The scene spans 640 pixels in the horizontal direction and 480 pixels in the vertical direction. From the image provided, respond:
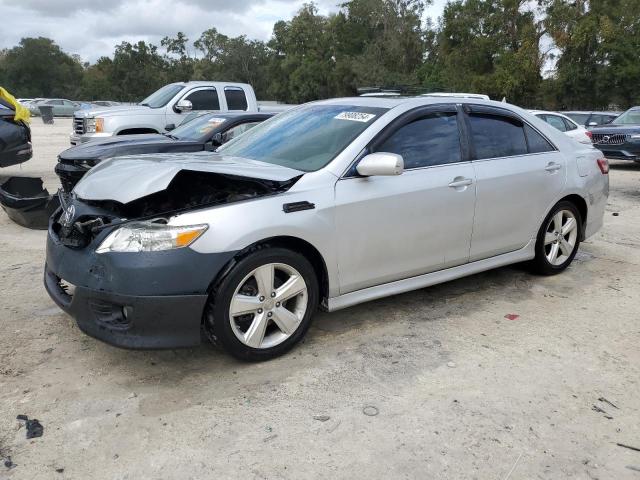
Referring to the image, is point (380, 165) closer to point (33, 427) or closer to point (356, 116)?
point (356, 116)

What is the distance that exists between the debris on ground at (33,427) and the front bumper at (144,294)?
0.52 meters

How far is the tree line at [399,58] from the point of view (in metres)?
33.5

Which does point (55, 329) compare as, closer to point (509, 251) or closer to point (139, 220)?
point (139, 220)

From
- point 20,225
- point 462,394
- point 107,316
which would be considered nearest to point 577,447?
point 462,394

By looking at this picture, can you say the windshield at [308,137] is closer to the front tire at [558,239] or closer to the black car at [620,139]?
the front tire at [558,239]

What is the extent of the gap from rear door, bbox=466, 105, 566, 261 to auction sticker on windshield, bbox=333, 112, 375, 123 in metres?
0.94

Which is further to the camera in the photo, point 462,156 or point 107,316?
point 462,156

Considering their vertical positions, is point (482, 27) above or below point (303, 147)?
above

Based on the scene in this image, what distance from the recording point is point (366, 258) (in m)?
3.79

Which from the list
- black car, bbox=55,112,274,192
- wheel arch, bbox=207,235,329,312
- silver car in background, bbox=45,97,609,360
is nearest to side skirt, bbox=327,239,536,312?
silver car in background, bbox=45,97,609,360

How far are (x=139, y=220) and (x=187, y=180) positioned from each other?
54 cm

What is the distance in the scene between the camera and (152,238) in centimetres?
309

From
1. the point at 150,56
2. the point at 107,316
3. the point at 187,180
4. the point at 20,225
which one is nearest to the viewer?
the point at 107,316

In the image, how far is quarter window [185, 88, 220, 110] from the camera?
1179cm
